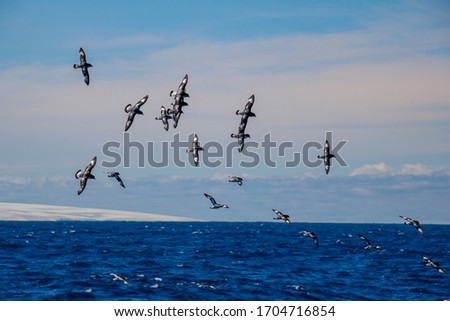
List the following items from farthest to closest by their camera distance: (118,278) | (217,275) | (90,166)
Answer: (217,275)
(118,278)
(90,166)

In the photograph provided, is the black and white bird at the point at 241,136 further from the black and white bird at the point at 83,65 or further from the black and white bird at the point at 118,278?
the black and white bird at the point at 118,278

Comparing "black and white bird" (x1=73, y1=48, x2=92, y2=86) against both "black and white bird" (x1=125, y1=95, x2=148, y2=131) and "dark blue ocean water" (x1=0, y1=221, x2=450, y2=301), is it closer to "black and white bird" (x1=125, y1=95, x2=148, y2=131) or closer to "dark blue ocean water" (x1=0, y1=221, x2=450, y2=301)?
"black and white bird" (x1=125, y1=95, x2=148, y2=131)

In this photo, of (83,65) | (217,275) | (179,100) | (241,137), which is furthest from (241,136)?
(217,275)

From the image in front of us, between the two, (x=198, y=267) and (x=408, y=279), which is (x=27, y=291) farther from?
(x=408, y=279)

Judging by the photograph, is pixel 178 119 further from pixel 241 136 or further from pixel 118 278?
pixel 118 278

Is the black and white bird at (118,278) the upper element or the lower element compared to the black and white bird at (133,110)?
lower

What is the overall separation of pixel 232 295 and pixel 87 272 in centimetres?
1663

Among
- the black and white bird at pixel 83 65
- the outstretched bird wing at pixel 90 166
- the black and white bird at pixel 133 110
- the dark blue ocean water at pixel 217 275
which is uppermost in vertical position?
the black and white bird at pixel 83 65

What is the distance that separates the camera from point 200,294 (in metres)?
53.3

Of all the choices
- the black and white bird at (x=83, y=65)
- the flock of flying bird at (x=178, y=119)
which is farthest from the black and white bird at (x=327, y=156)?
the black and white bird at (x=83, y=65)

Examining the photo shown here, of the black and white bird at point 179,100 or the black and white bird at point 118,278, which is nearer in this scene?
the black and white bird at point 179,100
